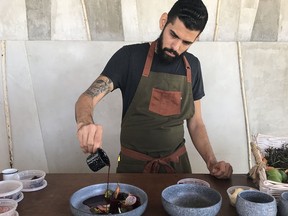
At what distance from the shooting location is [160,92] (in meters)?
1.84

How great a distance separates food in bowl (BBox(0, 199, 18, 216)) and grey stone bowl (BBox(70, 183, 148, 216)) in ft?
0.69

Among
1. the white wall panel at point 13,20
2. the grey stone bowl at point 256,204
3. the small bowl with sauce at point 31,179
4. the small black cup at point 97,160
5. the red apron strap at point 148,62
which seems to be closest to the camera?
the grey stone bowl at point 256,204

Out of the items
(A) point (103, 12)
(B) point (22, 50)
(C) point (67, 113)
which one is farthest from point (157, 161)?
(B) point (22, 50)

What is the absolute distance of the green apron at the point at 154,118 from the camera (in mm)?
1826

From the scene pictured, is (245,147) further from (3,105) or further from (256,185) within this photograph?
(3,105)

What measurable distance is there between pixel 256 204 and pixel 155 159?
83cm

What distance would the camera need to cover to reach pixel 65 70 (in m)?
2.69

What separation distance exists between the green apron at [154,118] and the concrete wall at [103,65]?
0.97m

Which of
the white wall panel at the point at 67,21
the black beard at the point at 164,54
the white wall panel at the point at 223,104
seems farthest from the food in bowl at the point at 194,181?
the white wall panel at the point at 67,21

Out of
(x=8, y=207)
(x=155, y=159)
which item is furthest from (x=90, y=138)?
(x=155, y=159)

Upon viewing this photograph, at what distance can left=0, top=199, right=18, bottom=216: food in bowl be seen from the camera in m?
1.06

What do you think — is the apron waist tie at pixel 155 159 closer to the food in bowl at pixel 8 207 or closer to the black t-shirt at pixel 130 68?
the black t-shirt at pixel 130 68

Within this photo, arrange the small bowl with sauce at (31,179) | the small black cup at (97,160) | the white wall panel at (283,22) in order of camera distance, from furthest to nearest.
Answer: the white wall panel at (283,22)
the small bowl with sauce at (31,179)
the small black cup at (97,160)

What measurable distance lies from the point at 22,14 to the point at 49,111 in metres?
0.89
